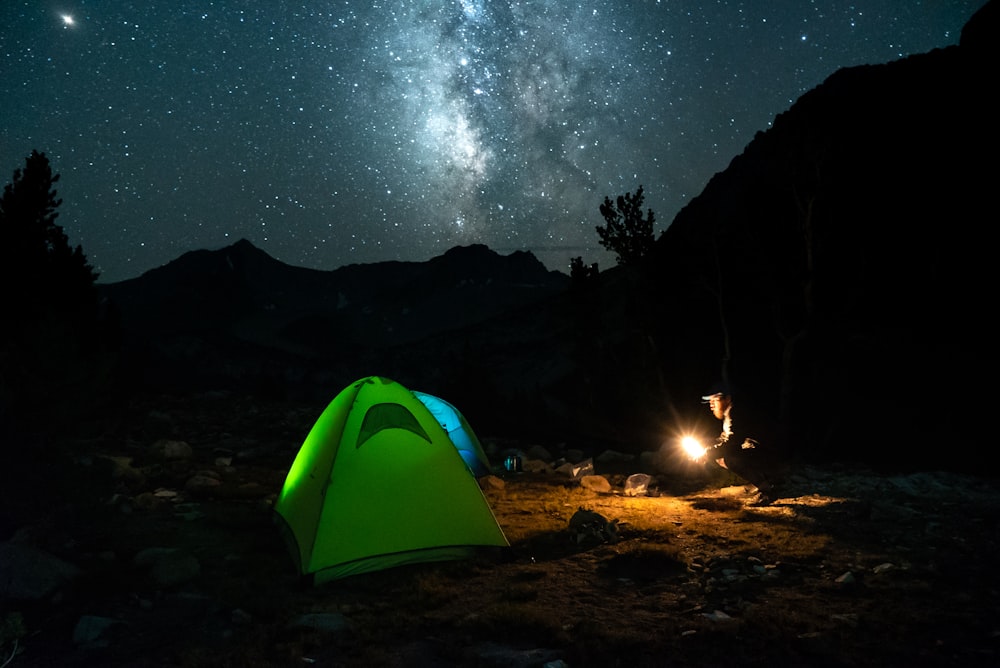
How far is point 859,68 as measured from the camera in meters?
52.2

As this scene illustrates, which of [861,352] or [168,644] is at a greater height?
[861,352]

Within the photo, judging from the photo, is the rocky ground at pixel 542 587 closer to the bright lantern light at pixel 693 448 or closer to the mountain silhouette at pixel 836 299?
the bright lantern light at pixel 693 448

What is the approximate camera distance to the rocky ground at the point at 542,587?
193 inches

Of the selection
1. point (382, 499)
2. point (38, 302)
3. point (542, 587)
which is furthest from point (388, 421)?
point (38, 302)

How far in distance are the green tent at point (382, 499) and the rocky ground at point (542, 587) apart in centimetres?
30

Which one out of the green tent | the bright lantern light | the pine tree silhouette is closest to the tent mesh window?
the green tent

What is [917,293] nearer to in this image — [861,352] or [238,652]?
[861,352]

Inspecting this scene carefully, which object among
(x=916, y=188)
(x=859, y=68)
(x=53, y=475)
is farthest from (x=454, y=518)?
(x=859, y=68)

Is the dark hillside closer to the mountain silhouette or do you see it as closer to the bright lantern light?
the mountain silhouette

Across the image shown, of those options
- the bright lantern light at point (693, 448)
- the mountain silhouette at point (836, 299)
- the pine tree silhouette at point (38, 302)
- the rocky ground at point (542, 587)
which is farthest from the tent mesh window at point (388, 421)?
the mountain silhouette at point (836, 299)

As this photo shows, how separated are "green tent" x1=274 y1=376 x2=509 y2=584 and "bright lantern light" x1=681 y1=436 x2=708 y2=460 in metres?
8.10

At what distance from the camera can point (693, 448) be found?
14.5m

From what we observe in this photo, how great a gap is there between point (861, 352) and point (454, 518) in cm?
1924

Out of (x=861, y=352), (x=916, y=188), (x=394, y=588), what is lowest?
(x=394, y=588)
